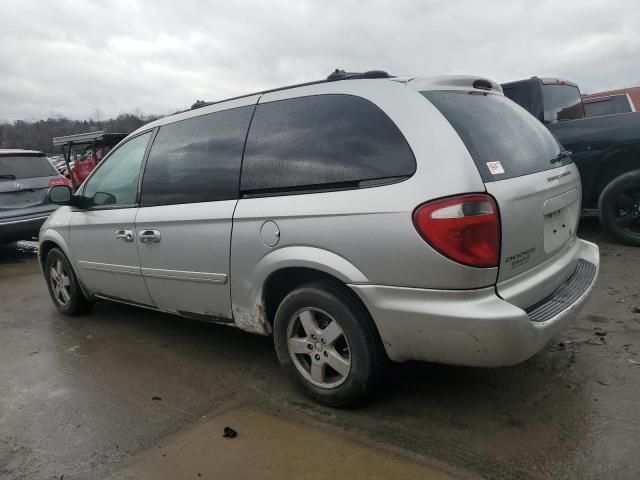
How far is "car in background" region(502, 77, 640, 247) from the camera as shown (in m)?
5.64

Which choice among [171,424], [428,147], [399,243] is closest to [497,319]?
[399,243]

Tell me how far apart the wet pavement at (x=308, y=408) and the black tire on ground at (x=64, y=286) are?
58 cm

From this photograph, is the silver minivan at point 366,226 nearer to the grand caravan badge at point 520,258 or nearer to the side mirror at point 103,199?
the grand caravan badge at point 520,258

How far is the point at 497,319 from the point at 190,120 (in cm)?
244

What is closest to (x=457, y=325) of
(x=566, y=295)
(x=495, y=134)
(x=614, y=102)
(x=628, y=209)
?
(x=566, y=295)

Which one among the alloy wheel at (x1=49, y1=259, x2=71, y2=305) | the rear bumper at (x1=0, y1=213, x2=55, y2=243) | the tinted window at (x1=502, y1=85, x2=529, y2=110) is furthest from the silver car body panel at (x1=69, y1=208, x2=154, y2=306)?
the tinted window at (x1=502, y1=85, x2=529, y2=110)

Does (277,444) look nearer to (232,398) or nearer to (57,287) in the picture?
(232,398)

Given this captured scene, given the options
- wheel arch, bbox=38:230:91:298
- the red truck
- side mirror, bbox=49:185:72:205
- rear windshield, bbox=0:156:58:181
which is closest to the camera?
side mirror, bbox=49:185:72:205

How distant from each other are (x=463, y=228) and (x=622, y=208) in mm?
4507

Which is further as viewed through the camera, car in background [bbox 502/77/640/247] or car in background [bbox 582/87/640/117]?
car in background [bbox 582/87/640/117]

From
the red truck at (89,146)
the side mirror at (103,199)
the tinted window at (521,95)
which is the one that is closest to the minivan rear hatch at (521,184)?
the side mirror at (103,199)

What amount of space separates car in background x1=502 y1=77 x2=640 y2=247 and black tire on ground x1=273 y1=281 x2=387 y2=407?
13.4 feet

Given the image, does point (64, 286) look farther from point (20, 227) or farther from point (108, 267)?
point (20, 227)

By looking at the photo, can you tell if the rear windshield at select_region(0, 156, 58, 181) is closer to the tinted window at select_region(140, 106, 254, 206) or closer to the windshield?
the tinted window at select_region(140, 106, 254, 206)
